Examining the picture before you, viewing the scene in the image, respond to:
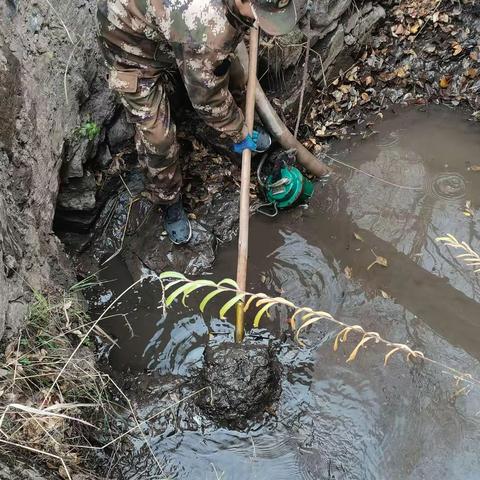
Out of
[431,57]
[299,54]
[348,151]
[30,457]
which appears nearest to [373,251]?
[348,151]

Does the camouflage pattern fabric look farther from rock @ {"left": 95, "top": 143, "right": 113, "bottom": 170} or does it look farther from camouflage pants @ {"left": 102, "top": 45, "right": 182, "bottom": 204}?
rock @ {"left": 95, "top": 143, "right": 113, "bottom": 170}

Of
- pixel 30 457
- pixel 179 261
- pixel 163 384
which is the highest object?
pixel 179 261

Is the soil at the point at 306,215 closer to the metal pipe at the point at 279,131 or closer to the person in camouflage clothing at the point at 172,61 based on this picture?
the metal pipe at the point at 279,131

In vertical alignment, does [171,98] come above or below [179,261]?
above

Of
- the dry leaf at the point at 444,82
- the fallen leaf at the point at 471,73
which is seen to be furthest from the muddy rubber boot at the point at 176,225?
the fallen leaf at the point at 471,73

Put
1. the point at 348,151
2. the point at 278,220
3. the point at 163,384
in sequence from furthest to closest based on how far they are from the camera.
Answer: the point at 348,151 < the point at 278,220 < the point at 163,384

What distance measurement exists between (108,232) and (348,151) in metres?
2.21

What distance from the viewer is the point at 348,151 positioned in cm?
480

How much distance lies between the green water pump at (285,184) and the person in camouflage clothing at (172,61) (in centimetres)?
51

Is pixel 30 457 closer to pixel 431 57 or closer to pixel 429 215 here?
pixel 429 215

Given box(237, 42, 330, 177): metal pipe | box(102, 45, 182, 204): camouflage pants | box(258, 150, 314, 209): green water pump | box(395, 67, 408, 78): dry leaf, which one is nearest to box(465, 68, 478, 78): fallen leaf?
box(395, 67, 408, 78): dry leaf

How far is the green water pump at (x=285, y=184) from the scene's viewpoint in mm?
4189

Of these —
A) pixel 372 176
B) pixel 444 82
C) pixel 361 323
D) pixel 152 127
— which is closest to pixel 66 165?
pixel 152 127

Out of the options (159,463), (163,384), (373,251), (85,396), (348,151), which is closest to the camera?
(85,396)
